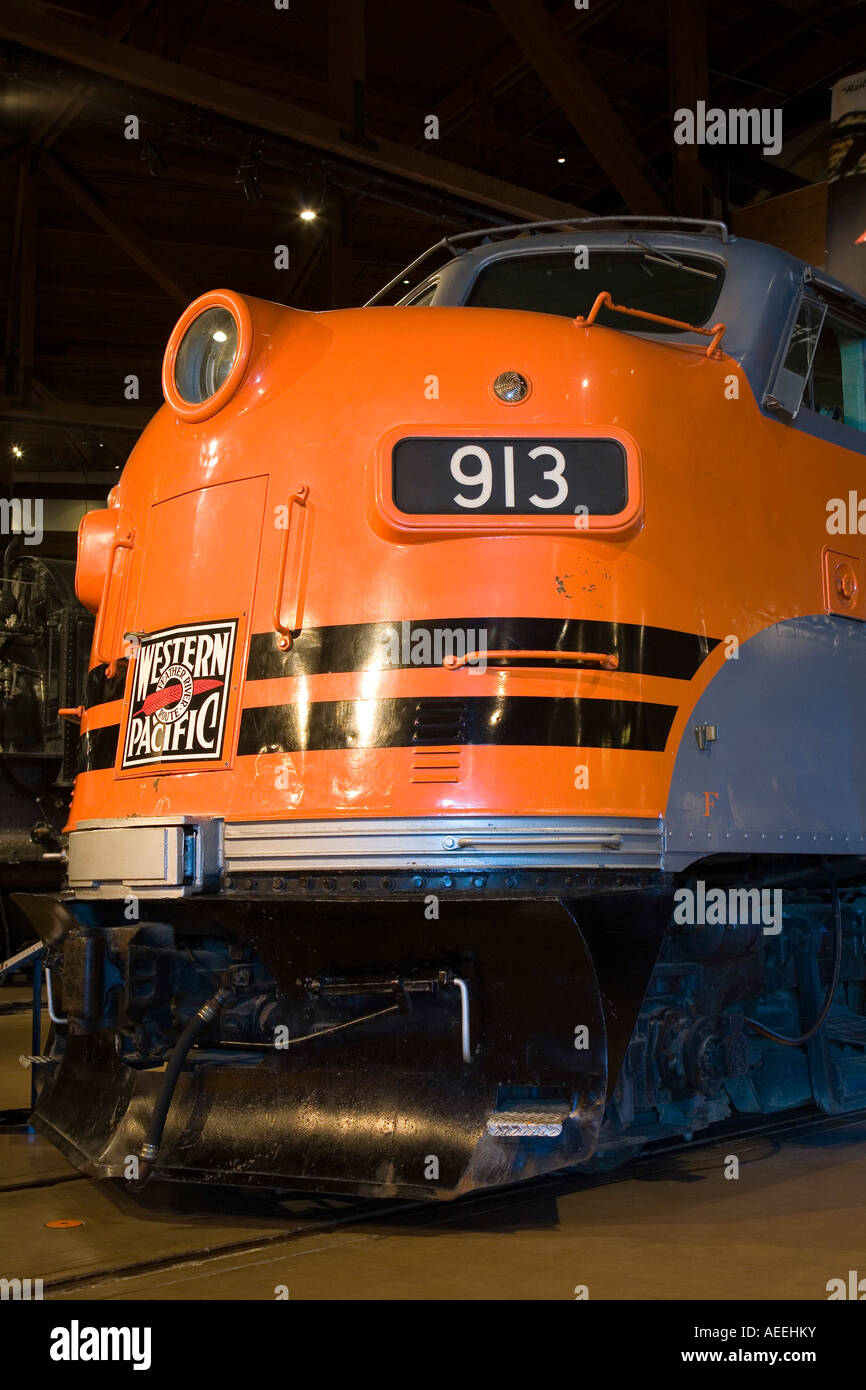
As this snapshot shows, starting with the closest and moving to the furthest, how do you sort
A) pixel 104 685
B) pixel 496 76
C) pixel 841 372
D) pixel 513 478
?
pixel 513 478 → pixel 104 685 → pixel 841 372 → pixel 496 76

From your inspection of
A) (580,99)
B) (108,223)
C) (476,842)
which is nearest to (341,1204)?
(476,842)

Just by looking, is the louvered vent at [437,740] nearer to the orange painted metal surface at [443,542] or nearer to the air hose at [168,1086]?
the orange painted metal surface at [443,542]

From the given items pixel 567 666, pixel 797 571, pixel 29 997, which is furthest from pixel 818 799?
pixel 29 997

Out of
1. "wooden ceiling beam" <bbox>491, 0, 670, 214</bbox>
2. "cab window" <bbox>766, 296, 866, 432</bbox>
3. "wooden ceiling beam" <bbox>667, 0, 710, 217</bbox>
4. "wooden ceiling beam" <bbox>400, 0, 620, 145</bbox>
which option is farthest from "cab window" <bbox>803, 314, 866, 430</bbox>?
"wooden ceiling beam" <bbox>400, 0, 620, 145</bbox>

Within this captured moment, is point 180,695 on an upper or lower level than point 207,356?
lower

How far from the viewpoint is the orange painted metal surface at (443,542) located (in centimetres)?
404

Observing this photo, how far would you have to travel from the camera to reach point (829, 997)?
5.38m

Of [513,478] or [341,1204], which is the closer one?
[513,478]

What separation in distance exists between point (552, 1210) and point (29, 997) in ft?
26.7

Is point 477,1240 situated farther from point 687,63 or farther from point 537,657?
point 687,63

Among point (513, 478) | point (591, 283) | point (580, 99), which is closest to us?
point (513, 478)

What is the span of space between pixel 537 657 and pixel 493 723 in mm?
229

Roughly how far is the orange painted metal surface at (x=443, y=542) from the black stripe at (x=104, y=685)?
5 cm

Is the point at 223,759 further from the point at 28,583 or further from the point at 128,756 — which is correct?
the point at 28,583
